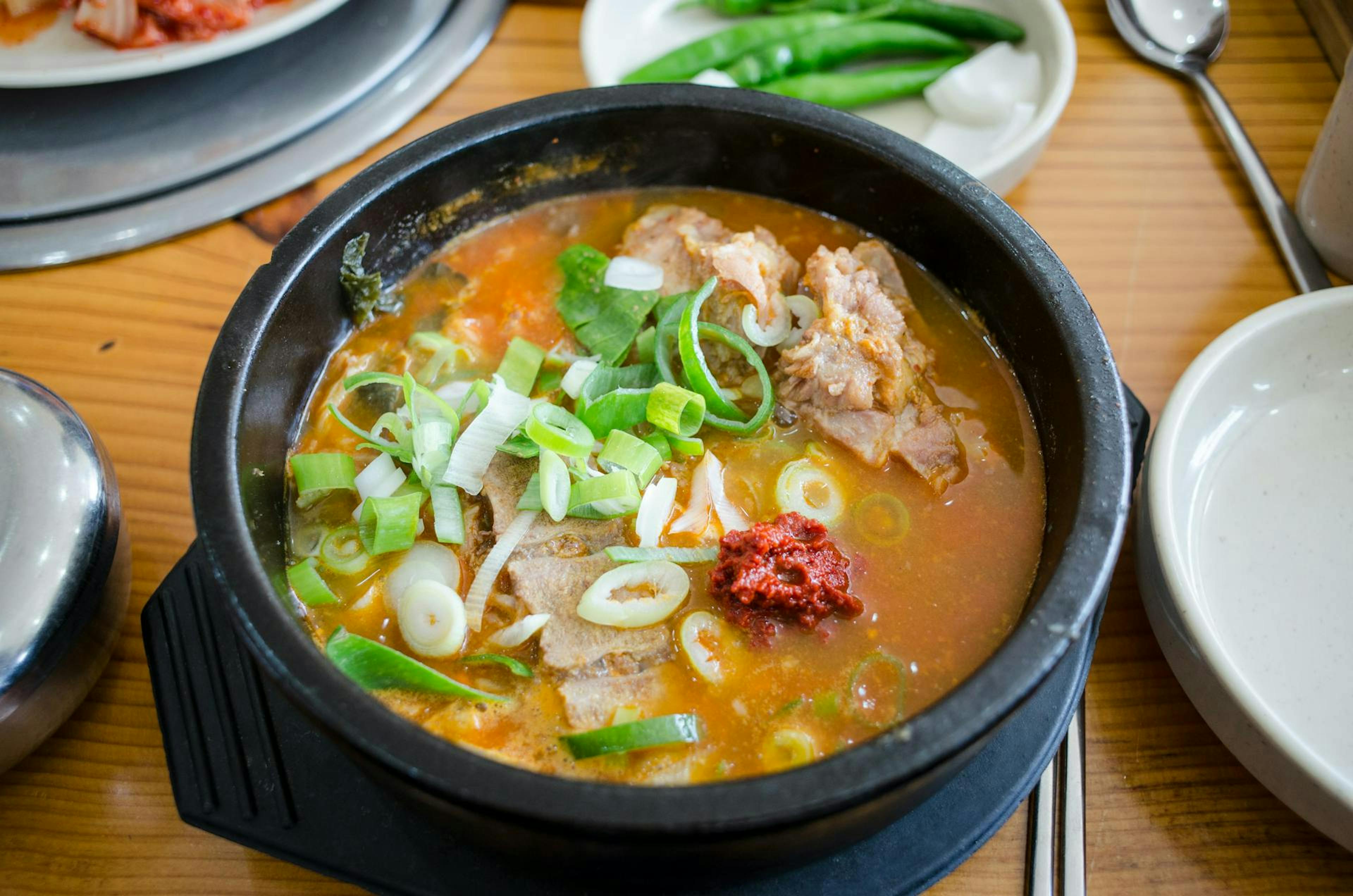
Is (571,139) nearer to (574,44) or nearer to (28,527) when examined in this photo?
(574,44)

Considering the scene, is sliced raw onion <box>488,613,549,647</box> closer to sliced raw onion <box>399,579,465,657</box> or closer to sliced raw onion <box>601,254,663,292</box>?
sliced raw onion <box>399,579,465,657</box>

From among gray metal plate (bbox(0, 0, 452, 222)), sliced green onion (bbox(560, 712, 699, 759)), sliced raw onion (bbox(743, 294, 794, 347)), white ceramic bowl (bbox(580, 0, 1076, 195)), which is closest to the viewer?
sliced green onion (bbox(560, 712, 699, 759))

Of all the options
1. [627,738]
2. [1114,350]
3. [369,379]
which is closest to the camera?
[627,738]

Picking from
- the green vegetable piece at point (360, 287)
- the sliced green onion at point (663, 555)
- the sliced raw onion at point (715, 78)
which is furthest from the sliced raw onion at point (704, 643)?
the sliced raw onion at point (715, 78)

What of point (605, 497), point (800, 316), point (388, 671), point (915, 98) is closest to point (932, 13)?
point (915, 98)

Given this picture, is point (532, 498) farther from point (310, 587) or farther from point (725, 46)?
point (725, 46)

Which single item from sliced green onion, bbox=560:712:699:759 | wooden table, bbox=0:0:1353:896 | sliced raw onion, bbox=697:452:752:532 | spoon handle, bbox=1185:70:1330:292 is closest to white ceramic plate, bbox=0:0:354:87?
wooden table, bbox=0:0:1353:896

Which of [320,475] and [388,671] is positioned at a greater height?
[320,475]
